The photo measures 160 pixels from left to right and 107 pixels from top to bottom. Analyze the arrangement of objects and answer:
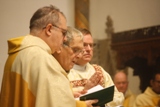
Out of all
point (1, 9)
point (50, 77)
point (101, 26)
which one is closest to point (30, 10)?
point (1, 9)

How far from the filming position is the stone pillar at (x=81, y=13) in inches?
196

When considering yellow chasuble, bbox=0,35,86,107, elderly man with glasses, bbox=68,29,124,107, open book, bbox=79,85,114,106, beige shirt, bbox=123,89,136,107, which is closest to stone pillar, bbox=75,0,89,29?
beige shirt, bbox=123,89,136,107

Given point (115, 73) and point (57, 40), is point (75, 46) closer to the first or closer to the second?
point (57, 40)

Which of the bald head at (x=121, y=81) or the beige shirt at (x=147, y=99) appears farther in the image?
the bald head at (x=121, y=81)

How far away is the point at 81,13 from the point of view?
200 inches

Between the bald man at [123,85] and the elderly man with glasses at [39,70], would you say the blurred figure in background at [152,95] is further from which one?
the elderly man with glasses at [39,70]

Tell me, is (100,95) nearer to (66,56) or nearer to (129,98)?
(66,56)

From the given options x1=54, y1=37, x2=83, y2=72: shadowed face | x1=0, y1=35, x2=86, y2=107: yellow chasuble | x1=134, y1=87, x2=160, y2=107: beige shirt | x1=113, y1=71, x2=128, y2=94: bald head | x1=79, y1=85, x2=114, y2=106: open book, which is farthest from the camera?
x1=113, y1=71, x2=128, y2=94: bald head

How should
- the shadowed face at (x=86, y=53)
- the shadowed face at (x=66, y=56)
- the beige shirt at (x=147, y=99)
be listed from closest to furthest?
the shadowed face at (x=66, y=56) < the shadowed face at (x=86, y=53) < the beige shirt at (x=147, y=99)

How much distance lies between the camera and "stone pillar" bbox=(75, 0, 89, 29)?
4.99m

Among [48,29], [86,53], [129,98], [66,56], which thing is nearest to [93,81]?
[86,53]

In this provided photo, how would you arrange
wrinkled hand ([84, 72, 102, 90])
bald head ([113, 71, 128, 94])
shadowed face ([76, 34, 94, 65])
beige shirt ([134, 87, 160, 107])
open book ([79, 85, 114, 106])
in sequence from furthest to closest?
bald head ([113, 71, 128, 94]) < beige shirt ([134, 87, 160, 107]) < shadowed face ([76, 34, 94, 65]) < wrinkled hand ([84, 72, 102, 90]) < open book ([79, 85, 114, 106])

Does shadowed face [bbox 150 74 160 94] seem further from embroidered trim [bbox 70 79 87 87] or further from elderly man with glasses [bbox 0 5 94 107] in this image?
elderly man with glasses [bbox 0 5 94 107]

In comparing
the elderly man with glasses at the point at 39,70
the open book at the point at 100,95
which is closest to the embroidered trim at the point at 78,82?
the open book at the point at 100,95
